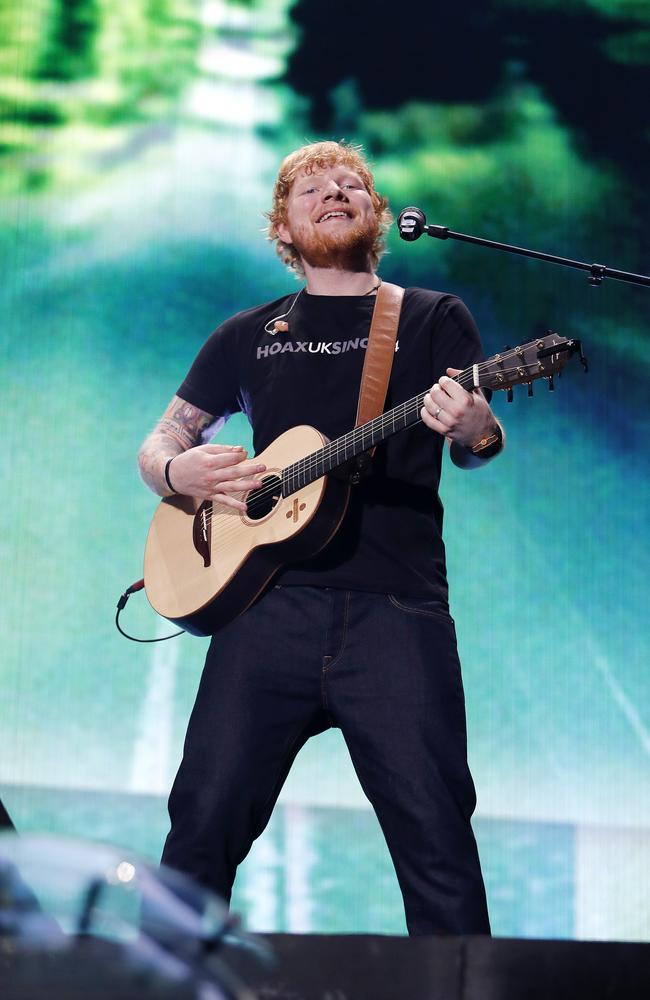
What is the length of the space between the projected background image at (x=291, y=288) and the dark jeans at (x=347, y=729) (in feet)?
5.82

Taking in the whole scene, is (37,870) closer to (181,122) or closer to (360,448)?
(360,448)

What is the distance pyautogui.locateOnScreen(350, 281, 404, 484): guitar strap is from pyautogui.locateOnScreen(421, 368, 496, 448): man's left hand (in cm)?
22

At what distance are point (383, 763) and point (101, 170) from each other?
310cm

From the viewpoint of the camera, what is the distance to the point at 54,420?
179 inches

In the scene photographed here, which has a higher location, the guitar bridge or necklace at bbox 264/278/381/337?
necklace at bbox 264/278/381/337

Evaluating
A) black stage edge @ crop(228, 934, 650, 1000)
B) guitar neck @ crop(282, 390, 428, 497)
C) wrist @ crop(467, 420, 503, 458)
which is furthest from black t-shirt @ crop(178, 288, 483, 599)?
black stage edge @ crop(228, 934, 650, 1000)

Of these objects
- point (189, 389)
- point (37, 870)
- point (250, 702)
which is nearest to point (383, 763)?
point (250, 702)

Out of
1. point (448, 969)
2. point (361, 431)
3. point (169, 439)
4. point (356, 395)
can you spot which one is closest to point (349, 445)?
point (361, 431)

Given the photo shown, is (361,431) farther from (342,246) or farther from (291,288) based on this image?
(291,288)

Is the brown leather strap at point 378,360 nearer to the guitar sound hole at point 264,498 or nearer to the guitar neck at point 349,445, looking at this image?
the guitar neck at point 349,445

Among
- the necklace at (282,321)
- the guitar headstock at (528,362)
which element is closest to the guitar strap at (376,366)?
the necklace at (282,321)

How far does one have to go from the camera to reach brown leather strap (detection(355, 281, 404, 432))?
261 cm

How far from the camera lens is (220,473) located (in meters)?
2.70

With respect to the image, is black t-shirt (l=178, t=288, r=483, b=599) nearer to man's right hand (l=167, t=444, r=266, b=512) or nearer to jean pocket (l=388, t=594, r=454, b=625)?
jean pocket (l=388, t=594, r=454, b=625)
